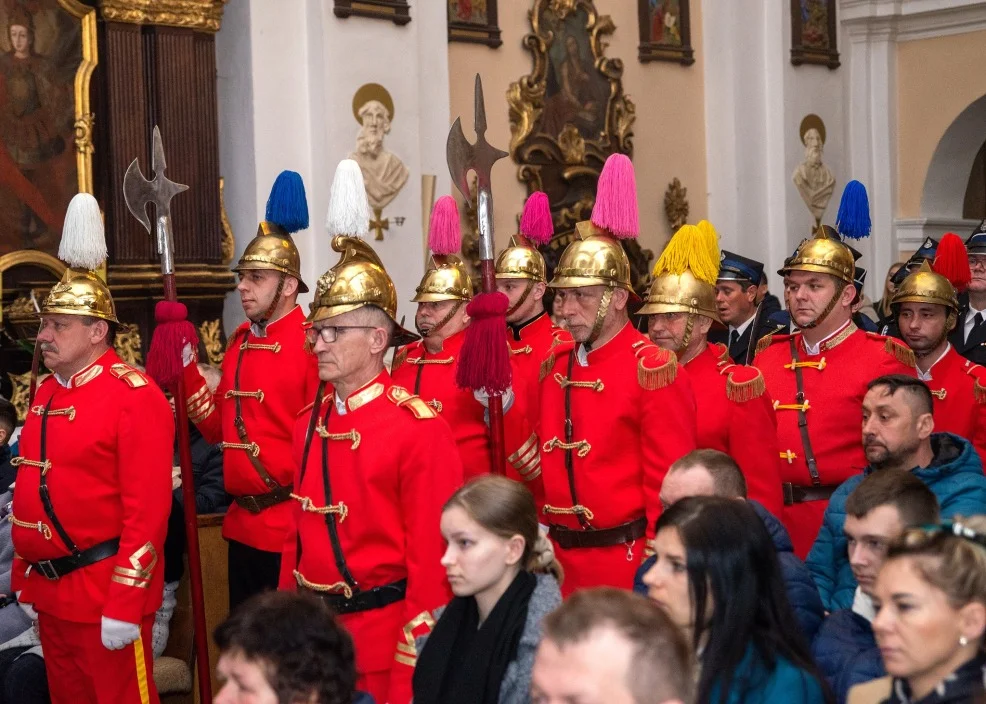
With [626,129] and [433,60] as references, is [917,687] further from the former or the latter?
[626,129]

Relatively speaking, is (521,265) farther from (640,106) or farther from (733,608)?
(640,106)

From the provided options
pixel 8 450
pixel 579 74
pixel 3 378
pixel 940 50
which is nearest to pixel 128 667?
pixel 8 450

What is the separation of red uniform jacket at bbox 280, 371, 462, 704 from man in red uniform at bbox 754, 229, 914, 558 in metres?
1.86

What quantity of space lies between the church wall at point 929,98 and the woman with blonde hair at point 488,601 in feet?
Result: 34.3

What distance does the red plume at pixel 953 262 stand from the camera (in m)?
7.10

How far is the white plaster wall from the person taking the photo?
347 inches

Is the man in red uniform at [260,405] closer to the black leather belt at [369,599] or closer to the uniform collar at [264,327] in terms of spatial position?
the uniform collar at [264,327]

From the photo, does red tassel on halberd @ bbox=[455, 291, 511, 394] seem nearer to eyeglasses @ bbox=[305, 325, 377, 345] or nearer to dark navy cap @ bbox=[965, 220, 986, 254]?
eyeglasses @ bbox=[305, 325, 377, 345]

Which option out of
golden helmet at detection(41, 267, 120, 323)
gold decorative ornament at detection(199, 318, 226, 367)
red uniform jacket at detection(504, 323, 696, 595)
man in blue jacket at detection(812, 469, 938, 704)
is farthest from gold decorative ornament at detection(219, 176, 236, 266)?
man in blue jacket at detection(812, 469, 938, 704)

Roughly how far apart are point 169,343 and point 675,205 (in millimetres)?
7100

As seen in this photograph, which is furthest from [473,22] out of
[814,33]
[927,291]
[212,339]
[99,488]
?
[99,488]

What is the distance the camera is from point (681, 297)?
5402 millimetres

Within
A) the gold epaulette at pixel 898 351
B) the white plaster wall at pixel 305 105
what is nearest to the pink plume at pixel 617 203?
the gold epaulette at pixel 898 351

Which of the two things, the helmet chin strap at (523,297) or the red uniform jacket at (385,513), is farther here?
the helmet chin strap at (523,297)
